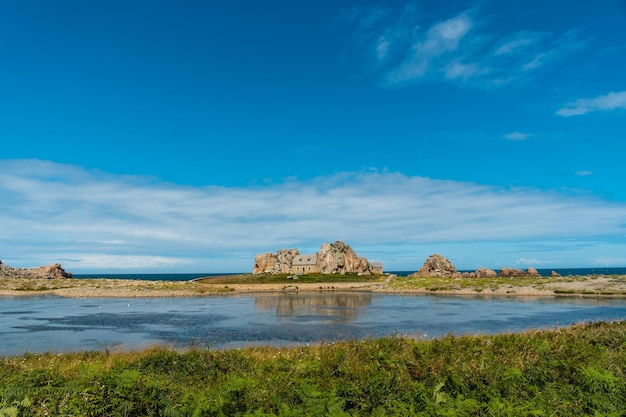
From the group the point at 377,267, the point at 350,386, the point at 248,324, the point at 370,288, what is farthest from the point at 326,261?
the point at 350,386

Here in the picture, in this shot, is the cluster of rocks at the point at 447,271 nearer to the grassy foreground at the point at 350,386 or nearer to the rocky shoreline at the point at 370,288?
the rocky shoreline at the point at 370,288

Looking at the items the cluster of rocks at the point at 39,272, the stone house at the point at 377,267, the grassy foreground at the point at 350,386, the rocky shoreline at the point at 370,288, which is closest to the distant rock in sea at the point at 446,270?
the stone house at the point at 377,267

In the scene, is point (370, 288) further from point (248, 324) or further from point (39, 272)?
point (39, 272)

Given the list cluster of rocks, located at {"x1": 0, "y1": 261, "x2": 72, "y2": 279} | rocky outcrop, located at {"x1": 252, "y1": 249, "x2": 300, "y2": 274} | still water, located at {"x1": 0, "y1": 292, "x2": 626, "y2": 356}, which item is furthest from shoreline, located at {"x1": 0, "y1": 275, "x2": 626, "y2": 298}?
rocky outcrop, located at {"x1": 252, "y1": 249, "x2": 300, "y2": 274}

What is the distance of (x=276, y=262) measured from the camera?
171500mm

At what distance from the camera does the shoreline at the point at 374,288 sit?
79750 mm

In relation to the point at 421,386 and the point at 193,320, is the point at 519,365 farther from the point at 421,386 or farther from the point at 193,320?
the point at 193,320

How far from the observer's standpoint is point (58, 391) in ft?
31.7

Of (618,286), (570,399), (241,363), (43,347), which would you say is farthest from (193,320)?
(618,286)

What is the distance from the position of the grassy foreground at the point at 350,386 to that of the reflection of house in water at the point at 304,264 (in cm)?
14460

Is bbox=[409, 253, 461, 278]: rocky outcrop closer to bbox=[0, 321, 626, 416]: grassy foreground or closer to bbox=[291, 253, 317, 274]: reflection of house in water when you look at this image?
bbox=[291, 253, 317, 274]: reflection of house in water

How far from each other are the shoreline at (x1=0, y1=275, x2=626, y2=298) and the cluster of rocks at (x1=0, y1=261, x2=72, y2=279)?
4372 centimetres

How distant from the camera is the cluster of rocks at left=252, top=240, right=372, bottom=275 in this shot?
154 meters

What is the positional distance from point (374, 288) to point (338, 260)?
52.2m
